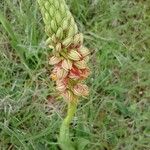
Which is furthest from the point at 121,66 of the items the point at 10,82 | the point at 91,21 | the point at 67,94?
the point at 67,94

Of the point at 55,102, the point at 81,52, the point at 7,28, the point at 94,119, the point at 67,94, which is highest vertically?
the point at 7,28

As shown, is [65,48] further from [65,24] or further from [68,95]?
[68,95]

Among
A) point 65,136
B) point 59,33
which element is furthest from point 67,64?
point 65,136

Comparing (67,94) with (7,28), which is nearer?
(67,94)

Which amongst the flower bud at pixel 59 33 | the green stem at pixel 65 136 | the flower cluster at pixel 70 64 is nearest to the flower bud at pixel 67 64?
the flower cluster at pixel 70 64

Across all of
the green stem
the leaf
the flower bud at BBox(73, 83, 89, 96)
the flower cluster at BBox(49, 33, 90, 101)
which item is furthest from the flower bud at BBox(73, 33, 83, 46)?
the leaf

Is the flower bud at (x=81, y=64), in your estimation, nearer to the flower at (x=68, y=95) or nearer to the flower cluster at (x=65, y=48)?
the flower cluster at (x=65, y=48)

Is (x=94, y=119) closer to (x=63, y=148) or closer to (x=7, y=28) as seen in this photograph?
(x=63, y=148)
